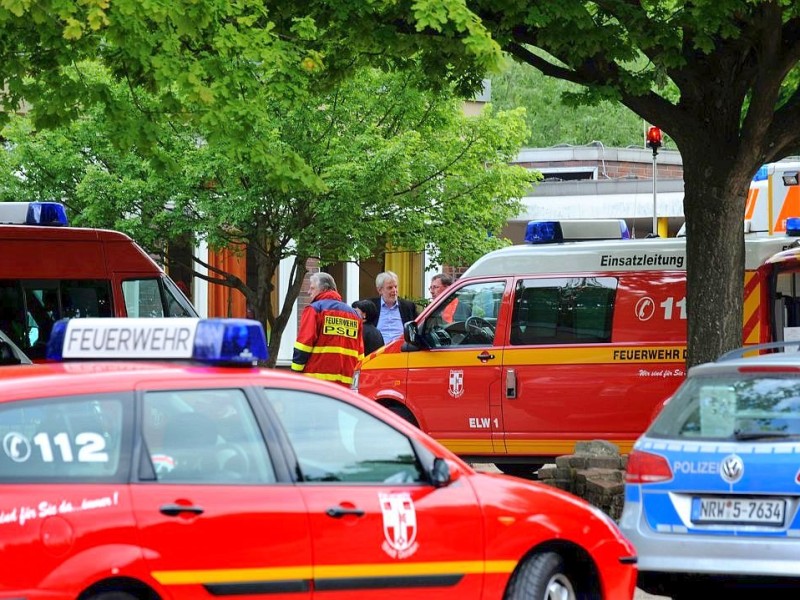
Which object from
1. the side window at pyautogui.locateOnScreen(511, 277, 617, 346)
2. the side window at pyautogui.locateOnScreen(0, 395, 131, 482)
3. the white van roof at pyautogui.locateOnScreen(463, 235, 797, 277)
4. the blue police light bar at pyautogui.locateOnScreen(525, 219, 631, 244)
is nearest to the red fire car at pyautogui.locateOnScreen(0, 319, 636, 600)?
the side window at pyautogui.locateOnScreen(0, 395, 131, 482)

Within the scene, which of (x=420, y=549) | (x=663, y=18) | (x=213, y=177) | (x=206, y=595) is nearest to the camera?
(x=206, y=595)

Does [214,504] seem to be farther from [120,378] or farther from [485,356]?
[485,356]

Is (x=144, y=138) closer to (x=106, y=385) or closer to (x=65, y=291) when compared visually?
(x=65, y=291)

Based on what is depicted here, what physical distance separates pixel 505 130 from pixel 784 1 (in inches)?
438

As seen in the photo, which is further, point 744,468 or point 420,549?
point 744,468

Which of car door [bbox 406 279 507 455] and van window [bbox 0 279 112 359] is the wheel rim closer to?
car door [bbox 406 279 507 455]

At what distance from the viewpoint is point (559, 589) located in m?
7.01

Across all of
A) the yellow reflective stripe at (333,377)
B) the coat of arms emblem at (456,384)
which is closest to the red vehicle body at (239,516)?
the coat of arms emblem at (456,384)

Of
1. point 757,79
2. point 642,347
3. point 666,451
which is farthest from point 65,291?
point 666,451

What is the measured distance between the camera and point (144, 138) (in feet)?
40.2

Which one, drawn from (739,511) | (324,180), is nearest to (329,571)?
(739,511)

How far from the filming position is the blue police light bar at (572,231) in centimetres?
1377

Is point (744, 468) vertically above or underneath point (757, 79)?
underneath

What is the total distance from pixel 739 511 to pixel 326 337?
22.5ft
